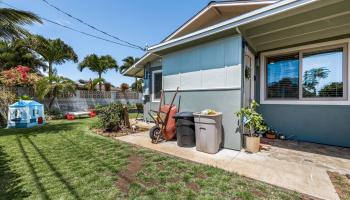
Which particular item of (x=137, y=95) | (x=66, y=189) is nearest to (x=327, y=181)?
(x=66, y=189)

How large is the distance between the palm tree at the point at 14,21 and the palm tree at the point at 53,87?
15.1 feet

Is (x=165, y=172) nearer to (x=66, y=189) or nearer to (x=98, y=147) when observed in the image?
(x=66, y=189)

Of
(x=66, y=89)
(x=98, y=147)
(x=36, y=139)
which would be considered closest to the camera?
(x=98, y=147)

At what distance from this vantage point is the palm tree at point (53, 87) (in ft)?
34.1

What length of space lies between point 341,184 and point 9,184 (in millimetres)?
5318

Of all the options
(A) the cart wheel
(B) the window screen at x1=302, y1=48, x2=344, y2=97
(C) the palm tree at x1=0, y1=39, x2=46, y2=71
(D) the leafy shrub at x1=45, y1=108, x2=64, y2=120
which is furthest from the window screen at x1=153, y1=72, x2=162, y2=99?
(C) the palm tree at x1=0, y1=39, x2=46, y2=71

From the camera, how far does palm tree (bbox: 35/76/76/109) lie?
34.1 feet

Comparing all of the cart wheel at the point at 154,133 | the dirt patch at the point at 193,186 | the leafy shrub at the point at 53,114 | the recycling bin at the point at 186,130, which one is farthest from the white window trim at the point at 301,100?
the leafy shrub at the point at 53,114

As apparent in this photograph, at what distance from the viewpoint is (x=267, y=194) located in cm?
250

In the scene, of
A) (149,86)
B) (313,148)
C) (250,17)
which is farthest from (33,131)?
(313,148)

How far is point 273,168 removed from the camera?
3355 mm

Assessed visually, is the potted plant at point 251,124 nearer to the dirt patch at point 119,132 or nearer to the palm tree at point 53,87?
the dirt patch at point 119,132

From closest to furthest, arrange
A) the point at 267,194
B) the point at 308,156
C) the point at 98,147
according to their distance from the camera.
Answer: the point at 267,194, the point at 308,156, the point at 98,147

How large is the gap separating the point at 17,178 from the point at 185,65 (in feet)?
16.1
